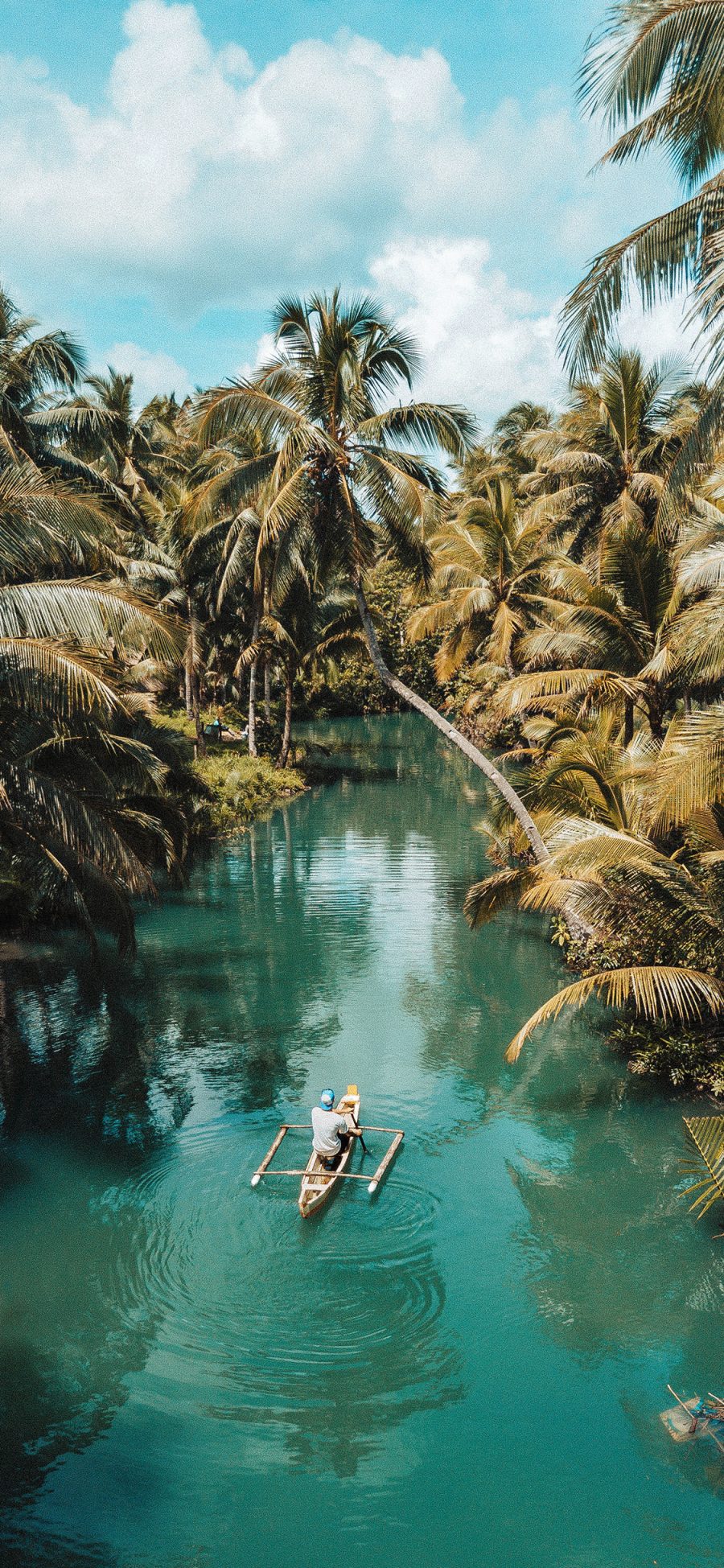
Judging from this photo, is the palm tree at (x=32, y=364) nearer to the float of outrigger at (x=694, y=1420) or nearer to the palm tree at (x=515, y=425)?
the float of outrigger at (x=694, y=1420)

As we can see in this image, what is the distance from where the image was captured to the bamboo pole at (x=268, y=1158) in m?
10.5

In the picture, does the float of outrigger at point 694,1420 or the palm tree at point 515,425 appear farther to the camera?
the palm tree at point 515,425

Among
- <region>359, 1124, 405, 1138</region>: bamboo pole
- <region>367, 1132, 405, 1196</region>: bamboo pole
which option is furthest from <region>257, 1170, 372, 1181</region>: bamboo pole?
<region>359, 1124, 405, 1138</region>: bamboo pole

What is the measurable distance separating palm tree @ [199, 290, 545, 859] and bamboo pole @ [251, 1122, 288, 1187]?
22.0ft

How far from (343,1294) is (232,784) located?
23754 millimetres

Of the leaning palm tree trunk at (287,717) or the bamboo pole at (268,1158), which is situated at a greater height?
the leaning palm tree trunk at (287,717)

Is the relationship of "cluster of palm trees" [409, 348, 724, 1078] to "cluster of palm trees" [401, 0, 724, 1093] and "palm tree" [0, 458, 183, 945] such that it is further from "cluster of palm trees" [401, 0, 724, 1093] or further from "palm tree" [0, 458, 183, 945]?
"palm tree" [0, 458, 183, 945]

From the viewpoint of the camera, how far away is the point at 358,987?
55.5ft

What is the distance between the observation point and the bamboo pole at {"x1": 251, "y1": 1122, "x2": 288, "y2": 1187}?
10484 mm

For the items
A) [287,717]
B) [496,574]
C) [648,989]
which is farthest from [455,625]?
[648,989]

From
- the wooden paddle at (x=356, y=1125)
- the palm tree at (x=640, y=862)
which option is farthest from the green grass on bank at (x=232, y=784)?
the wooden paddle at (x=356, y=1125)

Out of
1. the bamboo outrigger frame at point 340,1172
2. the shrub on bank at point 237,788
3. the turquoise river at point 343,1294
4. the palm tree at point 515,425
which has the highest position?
the palm tree at point 515,425

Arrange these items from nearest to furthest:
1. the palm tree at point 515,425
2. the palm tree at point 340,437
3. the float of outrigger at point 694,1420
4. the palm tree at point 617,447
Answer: the float of outrigger at point 694,1420 → the palm tree at point 340,437 → the palm tree at point 617,447 → the palm tree at point 515,425

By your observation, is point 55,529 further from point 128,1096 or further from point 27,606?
point 128,1096
